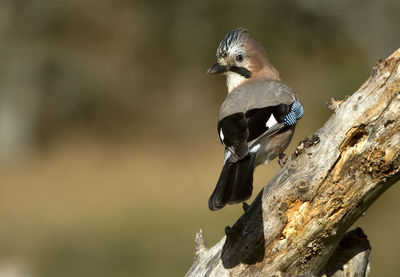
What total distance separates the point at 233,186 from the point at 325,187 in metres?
0.62

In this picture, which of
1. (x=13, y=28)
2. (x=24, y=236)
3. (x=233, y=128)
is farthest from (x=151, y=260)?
(x=13, y=28)

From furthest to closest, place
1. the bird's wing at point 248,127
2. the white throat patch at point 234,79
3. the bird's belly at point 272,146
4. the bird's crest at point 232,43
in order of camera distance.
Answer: the white throat patch at point 234,79 < the bird's crest at point 232,43 < the bird's belly at point 272,146 < the bird's wing at point 248,127

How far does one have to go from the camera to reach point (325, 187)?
4.68 m

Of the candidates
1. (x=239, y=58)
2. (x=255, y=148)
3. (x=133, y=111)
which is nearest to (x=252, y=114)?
(x=255, y=148)

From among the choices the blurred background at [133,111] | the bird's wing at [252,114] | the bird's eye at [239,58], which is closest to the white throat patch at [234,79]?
the bird's eye at [239,58]

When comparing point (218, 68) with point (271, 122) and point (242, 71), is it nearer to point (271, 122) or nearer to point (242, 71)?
point (242, 71)

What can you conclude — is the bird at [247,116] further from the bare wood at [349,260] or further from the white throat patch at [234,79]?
the bare wood at [349,260]

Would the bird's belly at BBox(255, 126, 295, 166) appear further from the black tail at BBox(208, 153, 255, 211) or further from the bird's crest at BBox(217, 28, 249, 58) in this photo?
the bird's crest at BBox(217, 28, 249, 58)

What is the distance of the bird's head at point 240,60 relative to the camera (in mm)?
6609

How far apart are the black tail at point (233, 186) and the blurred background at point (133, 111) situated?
6831 millimetres

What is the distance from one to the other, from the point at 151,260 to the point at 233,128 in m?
7.47

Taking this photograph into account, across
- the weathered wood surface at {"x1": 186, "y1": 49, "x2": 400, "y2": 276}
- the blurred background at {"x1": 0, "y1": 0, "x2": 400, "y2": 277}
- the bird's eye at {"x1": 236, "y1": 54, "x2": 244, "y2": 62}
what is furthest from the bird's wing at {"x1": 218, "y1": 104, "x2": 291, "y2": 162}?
the blurred background at {"x1": 0, "y1": 0, "x2": 400, "y2": 277}

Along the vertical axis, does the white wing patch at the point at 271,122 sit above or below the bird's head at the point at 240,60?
below

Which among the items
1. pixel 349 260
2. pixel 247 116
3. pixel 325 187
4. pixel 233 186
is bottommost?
pixel 349 260
